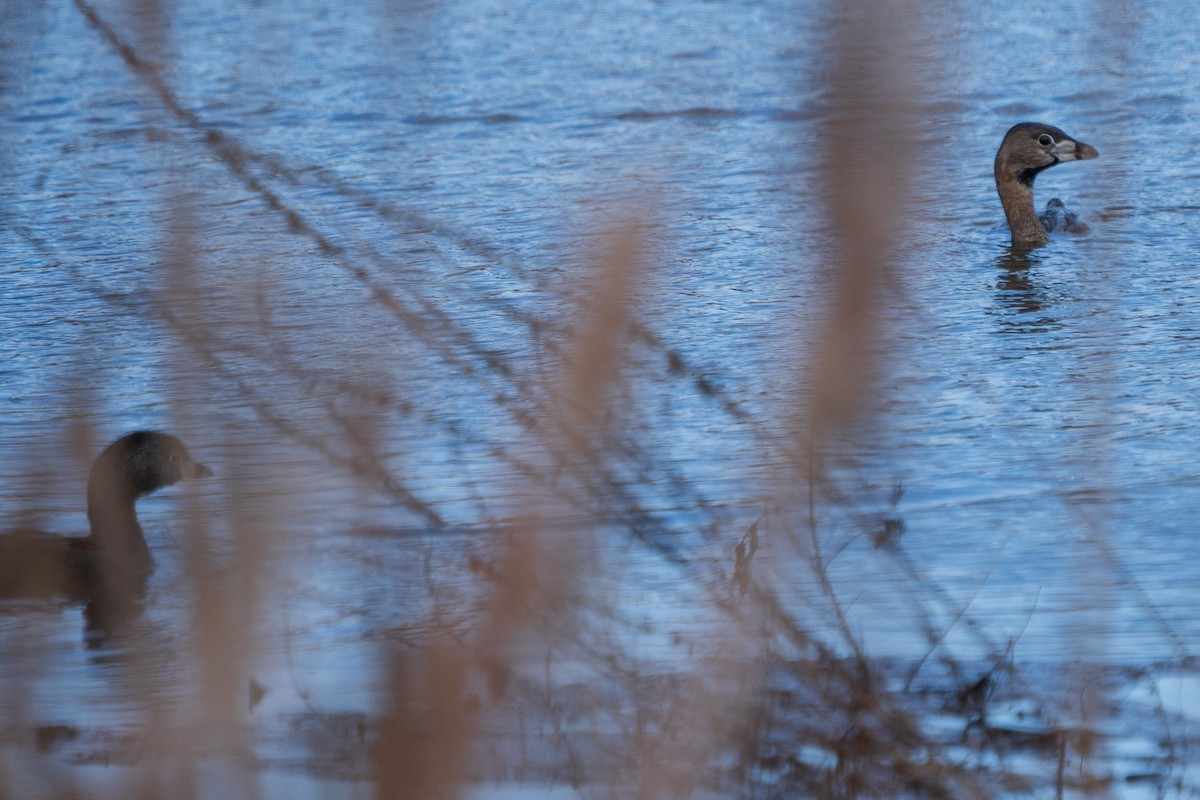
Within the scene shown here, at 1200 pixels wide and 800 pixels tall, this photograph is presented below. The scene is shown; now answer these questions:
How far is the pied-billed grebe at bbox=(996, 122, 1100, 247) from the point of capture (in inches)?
363

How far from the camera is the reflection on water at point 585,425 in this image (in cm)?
189

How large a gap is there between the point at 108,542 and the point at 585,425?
6.75 ft

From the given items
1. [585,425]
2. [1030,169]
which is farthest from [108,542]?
[1030,169]

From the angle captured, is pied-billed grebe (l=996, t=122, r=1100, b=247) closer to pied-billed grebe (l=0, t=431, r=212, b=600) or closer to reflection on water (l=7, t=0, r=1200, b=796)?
reflection on water (l=7, t=0, r=1200, b=796)

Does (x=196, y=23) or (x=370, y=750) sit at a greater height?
(x=370, y=750)

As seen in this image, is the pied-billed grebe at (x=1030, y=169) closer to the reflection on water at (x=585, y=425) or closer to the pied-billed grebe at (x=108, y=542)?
the reflection on water at (x=585, y=425)

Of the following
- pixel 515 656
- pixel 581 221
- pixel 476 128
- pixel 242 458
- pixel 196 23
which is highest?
pixel 581 221

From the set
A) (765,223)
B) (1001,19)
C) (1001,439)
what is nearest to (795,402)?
(1001,439)

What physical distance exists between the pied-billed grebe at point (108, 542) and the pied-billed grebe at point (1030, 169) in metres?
5.20

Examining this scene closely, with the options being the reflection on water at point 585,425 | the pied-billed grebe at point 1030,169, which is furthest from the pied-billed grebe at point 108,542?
the pied-billed grebe at point 1030,169

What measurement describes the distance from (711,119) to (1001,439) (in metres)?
5.92

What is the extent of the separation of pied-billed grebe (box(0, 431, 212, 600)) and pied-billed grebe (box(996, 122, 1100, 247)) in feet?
17.1

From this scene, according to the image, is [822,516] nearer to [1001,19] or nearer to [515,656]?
A: [515,656]

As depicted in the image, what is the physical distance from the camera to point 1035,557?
4.48 m
